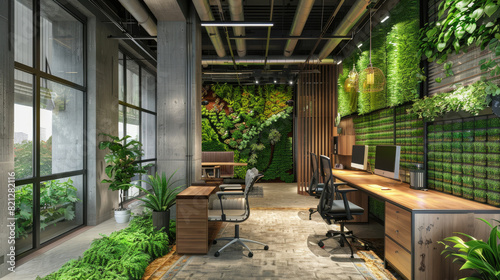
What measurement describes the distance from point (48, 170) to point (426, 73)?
5.53 meters

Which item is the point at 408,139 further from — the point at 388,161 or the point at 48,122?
the point at 48,122

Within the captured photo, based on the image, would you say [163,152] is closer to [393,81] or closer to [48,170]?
[48,170]

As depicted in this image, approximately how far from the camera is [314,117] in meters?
8.60

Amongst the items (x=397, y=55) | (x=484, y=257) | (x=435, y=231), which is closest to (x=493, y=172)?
(x=435, y=231)

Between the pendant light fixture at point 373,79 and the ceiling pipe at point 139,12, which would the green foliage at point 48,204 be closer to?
the ceiling pipe at point 139,12

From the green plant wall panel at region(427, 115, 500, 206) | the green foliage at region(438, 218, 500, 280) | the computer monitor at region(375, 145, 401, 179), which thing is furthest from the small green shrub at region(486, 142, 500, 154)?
the computer monitor at region(375, 145, 401, 179)

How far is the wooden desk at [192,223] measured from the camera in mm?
3773

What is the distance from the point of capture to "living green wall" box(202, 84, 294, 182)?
438 inches

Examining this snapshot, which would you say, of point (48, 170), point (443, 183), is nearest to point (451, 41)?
point (443, 183)

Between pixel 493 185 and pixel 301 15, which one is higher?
pixel 301 15

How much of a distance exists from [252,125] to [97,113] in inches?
255

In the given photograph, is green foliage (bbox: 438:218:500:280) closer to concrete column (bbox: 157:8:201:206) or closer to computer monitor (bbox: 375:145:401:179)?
computer monitor (bbox: 375:145:401:179)

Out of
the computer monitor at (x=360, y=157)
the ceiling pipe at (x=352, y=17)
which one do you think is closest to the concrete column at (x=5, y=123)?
the ceiling pipe at (x=352, y=17)

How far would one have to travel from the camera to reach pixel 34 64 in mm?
4031
